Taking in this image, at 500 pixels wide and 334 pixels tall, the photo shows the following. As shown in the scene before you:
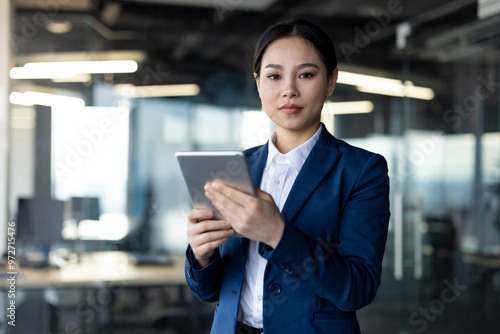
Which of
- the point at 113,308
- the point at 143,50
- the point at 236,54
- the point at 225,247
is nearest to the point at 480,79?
A: the point at 236,54

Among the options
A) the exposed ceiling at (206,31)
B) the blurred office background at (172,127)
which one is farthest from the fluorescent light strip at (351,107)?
the exposed ceiling at (206,31)

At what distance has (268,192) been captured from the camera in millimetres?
1227

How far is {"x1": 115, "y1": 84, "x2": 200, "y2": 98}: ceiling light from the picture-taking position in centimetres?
451

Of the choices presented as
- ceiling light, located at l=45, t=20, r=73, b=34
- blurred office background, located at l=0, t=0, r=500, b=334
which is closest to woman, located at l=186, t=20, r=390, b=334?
blurred office background, located at l=0, t=0, r=500, b=334

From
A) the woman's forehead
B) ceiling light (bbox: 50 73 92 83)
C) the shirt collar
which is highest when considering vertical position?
ceiling light (bbox: 50 73 92 83)

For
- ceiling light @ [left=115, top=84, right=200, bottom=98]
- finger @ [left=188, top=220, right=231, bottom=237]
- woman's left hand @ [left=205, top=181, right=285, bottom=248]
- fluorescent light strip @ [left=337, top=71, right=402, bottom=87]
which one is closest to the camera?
woman's left hand @ [left=205, top=181, right=285, bottom=248]

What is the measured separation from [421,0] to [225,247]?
3.77 meters

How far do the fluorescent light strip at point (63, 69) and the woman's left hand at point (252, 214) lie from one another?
3773mm

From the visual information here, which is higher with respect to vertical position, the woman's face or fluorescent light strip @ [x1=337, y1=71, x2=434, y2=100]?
fluorescent light strip @ [x1=337, y1=71, x2=434, y2=100]

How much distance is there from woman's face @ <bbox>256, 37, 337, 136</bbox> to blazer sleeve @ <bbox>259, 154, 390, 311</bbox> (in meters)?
0.18

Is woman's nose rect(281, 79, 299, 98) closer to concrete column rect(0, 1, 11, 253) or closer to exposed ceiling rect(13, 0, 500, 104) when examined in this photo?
exposed ceiling rect(13, 0, 500, 104)

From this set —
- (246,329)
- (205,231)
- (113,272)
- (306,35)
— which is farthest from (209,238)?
(113,272)

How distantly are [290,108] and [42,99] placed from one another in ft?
12.2

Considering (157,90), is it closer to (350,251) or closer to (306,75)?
(306,75)
